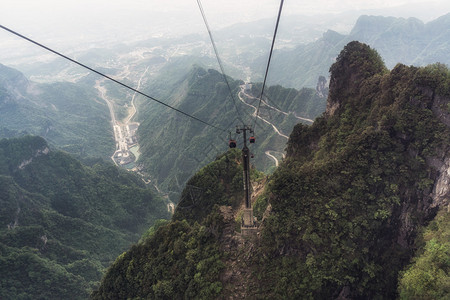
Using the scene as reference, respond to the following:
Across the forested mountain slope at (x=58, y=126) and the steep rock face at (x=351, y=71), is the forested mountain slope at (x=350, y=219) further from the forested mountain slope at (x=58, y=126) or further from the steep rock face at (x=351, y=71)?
the forested mountain slope at (x=58, y=126)

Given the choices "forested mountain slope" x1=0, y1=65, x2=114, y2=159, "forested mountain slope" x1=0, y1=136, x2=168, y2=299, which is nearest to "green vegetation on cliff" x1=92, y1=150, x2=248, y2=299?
"forested mountain slope" x1=0, y1=136, x2=168, y2=299

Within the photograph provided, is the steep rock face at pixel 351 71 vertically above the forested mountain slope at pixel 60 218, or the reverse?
the steep rock face at pixel 351 71

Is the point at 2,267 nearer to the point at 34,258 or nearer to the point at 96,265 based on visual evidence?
the point at 34,258

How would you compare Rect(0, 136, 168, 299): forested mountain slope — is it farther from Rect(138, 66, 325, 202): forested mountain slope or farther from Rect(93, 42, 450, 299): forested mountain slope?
Rect(93, 42, 450, 299): forested mountain slope

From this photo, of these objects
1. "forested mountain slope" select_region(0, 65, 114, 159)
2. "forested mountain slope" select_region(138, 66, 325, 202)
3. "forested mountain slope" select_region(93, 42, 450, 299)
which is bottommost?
"forested mountain slope" select_region(0, 65, 114, 159)

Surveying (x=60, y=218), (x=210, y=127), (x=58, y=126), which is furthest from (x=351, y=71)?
(x=58, y=126)

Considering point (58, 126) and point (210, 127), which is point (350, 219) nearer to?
point (210, 127)

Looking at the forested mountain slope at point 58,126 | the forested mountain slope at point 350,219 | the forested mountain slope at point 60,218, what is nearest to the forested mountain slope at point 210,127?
the forested mountain slope at point 60,218
